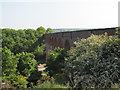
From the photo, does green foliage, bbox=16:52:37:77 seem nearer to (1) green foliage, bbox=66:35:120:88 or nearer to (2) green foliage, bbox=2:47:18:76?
(2) green foliage, bbox=2:47:18:76

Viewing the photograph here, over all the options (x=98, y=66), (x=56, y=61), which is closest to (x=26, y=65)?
(x=56, y=61)

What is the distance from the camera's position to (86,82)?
17.8 ft

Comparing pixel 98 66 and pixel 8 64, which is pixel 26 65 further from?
pixel 98 66

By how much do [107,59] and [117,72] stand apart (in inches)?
20.7

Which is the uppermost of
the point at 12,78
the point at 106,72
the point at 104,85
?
the point at 106,72

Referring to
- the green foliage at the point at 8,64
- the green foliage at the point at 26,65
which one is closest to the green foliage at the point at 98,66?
the green foliage at the point at 26,65

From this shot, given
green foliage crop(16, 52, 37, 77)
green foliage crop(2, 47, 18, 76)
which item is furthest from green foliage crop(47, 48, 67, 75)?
green foliage crop(2, 47, 18, 76)

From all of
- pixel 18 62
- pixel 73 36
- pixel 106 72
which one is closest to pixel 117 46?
pixel 106 72

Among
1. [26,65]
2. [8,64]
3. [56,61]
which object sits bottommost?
[26,65]

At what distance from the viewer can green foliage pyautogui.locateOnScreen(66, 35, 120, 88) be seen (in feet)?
17.5

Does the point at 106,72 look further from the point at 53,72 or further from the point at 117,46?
the point at 53,72

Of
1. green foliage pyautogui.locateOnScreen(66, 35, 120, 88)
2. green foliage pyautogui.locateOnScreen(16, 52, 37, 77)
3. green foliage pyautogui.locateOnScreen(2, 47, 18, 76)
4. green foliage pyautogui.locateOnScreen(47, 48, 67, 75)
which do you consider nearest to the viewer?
green foliage pyautogui.locateOnScreen(66, 35, 120, 88)

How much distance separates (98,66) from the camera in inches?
222

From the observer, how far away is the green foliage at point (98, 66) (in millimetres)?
5348
